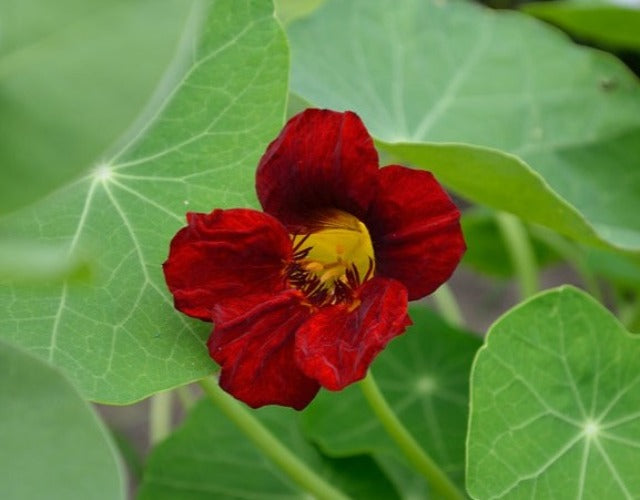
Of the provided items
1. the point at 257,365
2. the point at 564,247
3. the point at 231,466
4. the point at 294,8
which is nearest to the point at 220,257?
the point at 257,365

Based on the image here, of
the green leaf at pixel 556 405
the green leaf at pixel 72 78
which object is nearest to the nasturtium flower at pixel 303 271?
the green leaf at pixel 556 405

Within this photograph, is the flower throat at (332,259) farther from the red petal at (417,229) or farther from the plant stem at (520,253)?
the plant stem at (520,253)

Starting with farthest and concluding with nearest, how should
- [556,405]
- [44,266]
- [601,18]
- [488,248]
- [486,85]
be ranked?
1. [488,248]
2. [601,18]
3. [486,85]
4. [556,405]
5. [44,266]

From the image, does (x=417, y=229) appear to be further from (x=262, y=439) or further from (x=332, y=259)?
(x=262, y=439)

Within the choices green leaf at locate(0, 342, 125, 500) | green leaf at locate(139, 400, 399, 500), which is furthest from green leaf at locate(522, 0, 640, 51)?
green leaf at locate(0, 342, 125, 500)

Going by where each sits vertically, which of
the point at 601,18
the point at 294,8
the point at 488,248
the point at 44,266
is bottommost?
the point at 488,248

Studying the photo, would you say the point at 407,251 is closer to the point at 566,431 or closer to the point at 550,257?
the point at 566,431

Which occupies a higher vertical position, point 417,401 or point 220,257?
point 220,257
